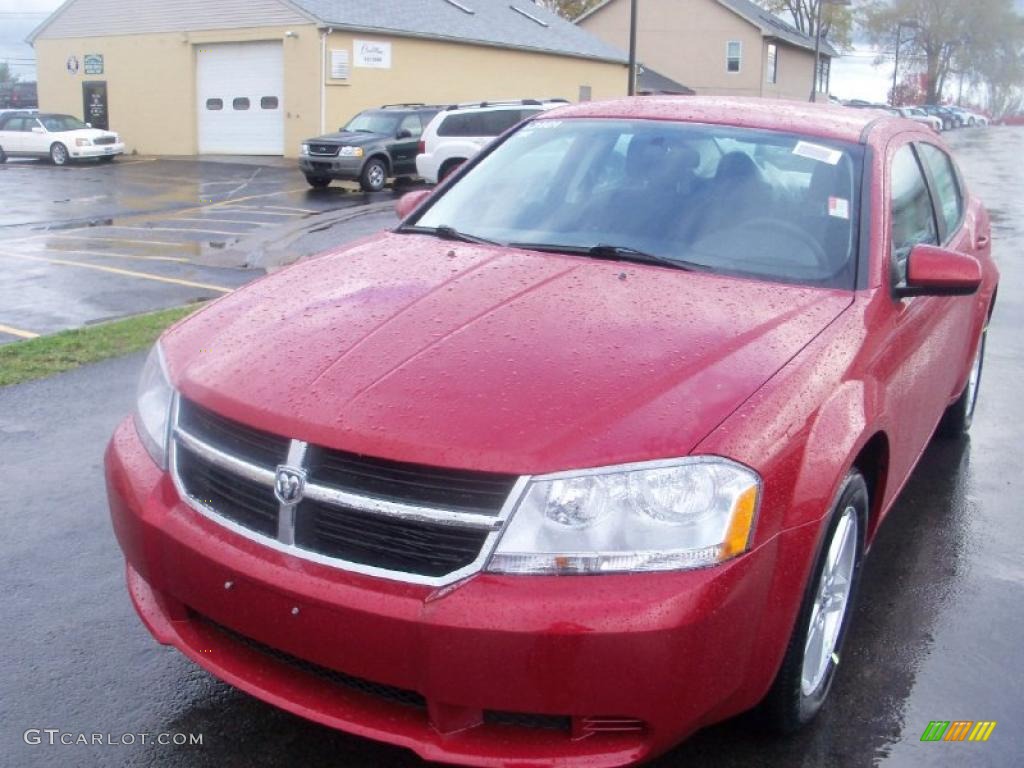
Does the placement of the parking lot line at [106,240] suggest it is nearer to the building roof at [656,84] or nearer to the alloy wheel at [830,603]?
the alloy wheel at [830,603]

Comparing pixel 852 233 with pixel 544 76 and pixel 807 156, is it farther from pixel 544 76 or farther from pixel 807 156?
pixel 544 76

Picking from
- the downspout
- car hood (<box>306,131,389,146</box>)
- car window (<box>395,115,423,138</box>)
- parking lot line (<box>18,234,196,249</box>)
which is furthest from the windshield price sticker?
the downspout

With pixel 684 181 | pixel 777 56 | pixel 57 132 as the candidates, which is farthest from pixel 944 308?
pixel 777 56

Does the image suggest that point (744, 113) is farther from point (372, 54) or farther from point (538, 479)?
point (372, 54)

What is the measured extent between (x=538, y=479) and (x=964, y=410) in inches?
164

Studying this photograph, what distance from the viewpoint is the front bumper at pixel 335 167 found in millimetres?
22391

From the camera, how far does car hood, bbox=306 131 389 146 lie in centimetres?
2256

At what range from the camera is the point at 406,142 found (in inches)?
931

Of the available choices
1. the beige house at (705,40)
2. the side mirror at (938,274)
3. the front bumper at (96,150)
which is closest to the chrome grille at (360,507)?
the side mirror at (938,274)

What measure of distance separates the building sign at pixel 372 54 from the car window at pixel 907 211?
2736cm

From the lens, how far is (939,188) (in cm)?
484

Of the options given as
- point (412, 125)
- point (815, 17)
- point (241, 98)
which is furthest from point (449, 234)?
point (815, 17)

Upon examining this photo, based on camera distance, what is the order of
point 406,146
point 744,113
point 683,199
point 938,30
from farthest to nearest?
1. point 938,30
2. point 406,146
3. point 744,113
4. point 683,199

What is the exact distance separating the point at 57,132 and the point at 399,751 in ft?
101
